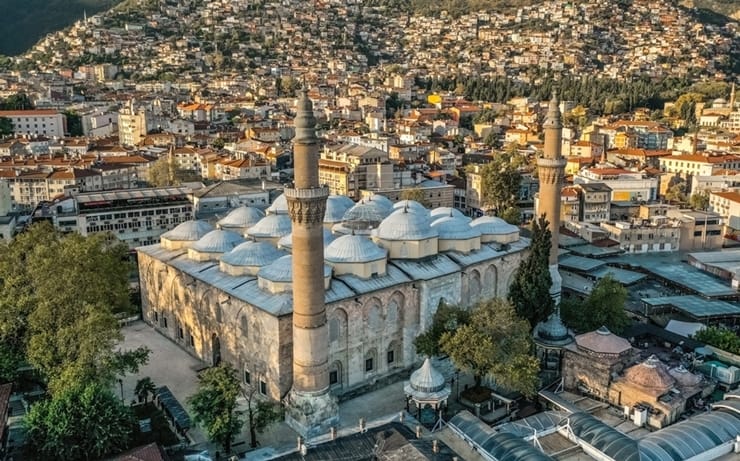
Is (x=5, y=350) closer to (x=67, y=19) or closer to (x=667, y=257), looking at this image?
(x=667, y=257)

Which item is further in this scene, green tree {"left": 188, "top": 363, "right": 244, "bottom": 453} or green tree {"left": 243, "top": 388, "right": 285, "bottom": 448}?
green tree {"left": 243, "top": 388, "right": 285, "bottom": 448}

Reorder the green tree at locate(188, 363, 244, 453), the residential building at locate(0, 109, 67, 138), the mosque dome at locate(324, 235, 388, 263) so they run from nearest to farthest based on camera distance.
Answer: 1. the green tree at locate(188, 363, 244, 453)
2. the mosque dome at locate(324, 235, 388, 263)
3. the residential building at locate(0, 109, 67, 138)

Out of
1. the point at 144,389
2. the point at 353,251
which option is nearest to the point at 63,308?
the point at 144,389

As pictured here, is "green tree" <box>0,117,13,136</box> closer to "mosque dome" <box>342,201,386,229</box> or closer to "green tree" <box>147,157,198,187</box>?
"green tree" <box>147,157,198,187</box>

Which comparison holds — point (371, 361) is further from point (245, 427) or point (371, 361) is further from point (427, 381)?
point (245, 427)

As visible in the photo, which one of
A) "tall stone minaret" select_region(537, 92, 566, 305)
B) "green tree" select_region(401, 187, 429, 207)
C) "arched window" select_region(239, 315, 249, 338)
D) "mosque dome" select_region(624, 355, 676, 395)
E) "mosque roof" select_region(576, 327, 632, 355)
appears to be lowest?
"mosque dome" select_region(624, 355, 676, 395)

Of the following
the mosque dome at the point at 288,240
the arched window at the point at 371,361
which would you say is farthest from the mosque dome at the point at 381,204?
the arched window at the point at 371,361

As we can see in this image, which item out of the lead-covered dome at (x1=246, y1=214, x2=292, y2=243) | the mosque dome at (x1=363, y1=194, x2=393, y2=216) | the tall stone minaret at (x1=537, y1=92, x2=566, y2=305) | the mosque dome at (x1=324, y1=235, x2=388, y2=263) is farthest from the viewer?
the mosque dome at (x1=363, y1=194, x2=393, y2=216)

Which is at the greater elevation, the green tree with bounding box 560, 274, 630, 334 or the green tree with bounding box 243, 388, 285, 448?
Result: the green tree with bounding box 560, 274, 630, 334

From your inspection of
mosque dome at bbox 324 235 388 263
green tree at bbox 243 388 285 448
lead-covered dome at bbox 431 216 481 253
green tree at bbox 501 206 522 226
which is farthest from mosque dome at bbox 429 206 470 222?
green tree at bbox 501 206 522 226
